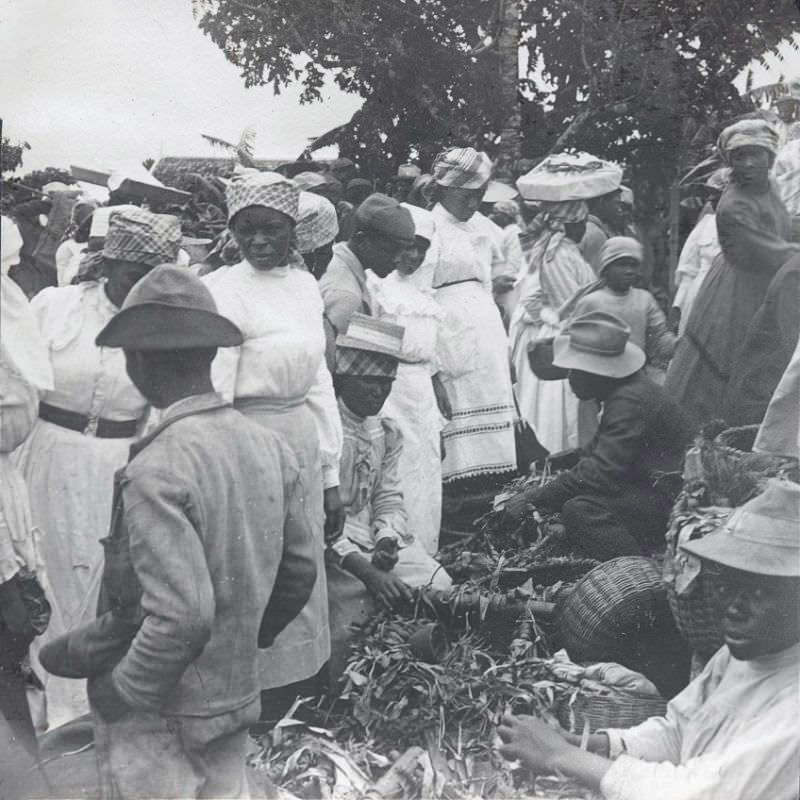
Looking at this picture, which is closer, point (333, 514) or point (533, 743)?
Result: point (533, 743)

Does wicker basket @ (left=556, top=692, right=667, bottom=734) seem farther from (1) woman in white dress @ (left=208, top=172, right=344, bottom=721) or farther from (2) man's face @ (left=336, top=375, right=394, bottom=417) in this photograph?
(2) man's face @ (left=336, top=375, right=394, bottom=417)

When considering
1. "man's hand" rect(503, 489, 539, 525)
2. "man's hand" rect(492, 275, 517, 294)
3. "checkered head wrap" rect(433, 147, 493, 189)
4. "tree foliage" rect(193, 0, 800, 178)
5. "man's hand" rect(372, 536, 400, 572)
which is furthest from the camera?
"man's hand" rect(492, 275, 517, 294)

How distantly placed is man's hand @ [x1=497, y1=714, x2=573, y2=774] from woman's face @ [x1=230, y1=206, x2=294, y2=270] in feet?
5.59

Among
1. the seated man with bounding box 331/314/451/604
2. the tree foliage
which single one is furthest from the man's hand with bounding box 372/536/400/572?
the tree foliage

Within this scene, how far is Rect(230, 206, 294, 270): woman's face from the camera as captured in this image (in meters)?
3.98

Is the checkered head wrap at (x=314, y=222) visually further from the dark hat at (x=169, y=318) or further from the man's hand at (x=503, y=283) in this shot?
the man's hand at (x=503, y=283)

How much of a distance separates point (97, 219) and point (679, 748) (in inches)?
102

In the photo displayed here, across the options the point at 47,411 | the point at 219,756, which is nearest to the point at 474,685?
the point at 219,756

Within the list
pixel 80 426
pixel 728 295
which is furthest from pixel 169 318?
pixel 728 295

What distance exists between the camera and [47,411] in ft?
12.6

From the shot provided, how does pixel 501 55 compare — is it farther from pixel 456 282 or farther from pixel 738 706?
pixel 738 706

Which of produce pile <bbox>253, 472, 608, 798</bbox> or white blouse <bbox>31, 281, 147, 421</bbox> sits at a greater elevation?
white blouse <bbox>31, 281, 147, 421</bbox>

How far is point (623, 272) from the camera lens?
5.55 meters

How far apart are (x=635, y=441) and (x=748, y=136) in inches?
48.3
